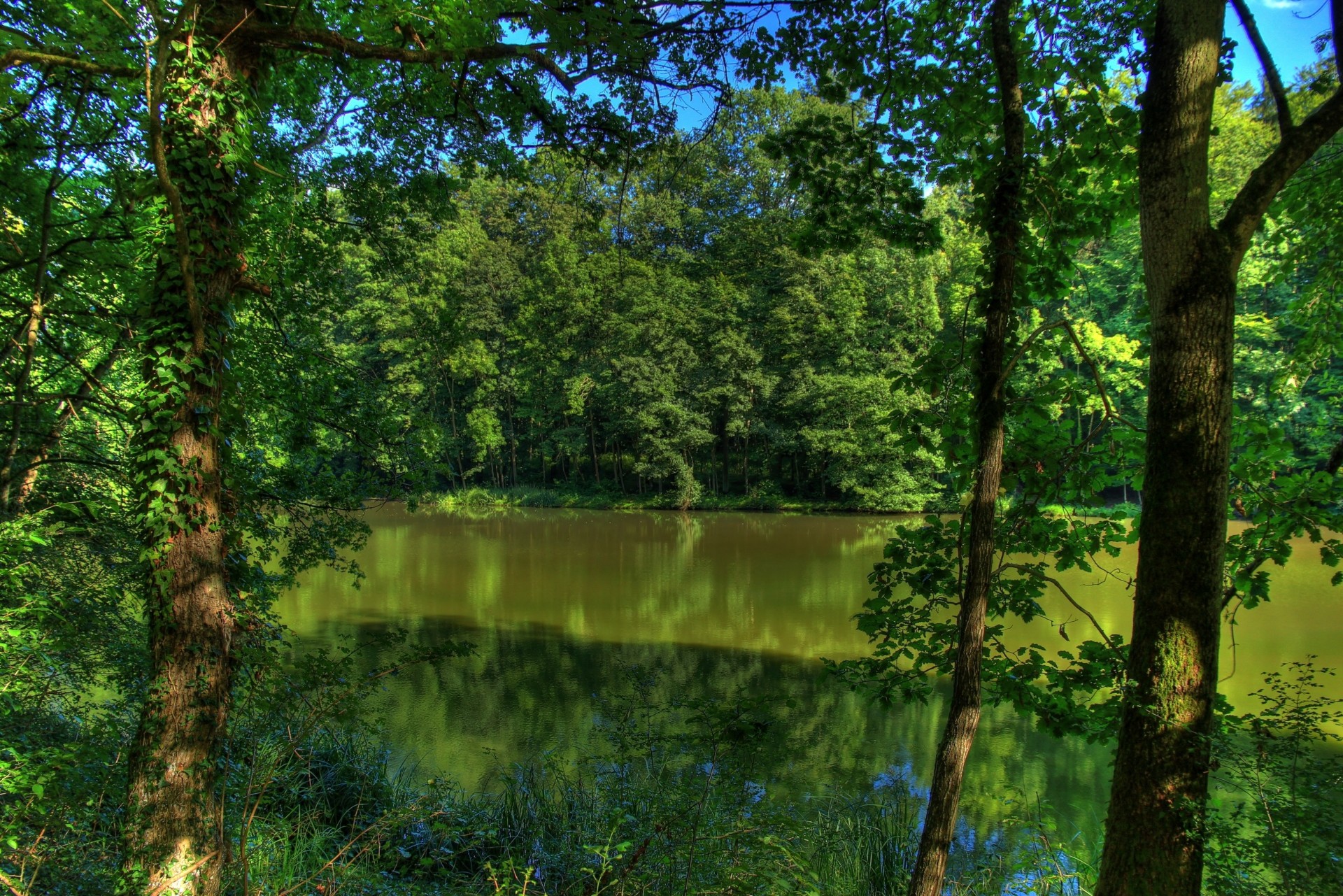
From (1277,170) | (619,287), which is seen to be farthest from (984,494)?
(619,287)

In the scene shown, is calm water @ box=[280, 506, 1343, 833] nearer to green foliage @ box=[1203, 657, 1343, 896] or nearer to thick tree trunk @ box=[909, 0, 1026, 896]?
thick tree trunk @ box=[909, 0, 1026, 896]

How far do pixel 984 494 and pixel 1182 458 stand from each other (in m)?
0.52

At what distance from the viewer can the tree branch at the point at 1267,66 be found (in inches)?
76.2

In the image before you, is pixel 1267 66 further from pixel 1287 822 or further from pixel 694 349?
pixel 694 349

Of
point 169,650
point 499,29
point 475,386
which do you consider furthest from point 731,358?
point 169,650

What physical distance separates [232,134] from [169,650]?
6.46 feet

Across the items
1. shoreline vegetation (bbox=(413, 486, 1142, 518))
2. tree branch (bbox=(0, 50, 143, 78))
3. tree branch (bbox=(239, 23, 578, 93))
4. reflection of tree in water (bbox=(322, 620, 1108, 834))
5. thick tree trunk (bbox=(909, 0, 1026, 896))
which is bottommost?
reflection of tree in water (bbox=(322, 620, 1108, 834))

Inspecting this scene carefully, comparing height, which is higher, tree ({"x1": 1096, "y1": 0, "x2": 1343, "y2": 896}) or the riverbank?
tree ({"x1": 1096, "y1": 0, "x2": 1343, "y2": 896})

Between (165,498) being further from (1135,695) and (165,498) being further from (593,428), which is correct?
(593,428)

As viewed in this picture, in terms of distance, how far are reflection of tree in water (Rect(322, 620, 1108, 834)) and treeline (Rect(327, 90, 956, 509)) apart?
12986 millimetres

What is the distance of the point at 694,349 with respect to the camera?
1049 inches

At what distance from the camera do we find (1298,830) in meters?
1.87

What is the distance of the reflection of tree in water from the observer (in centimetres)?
552

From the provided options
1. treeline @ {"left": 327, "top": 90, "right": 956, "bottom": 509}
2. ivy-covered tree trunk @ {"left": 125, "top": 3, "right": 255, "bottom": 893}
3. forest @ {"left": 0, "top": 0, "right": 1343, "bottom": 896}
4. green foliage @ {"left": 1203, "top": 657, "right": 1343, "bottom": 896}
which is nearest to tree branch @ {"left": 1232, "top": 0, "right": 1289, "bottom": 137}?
forest @ {"left": 0, "top": 0, "right": 1343, "bottom": 896}
